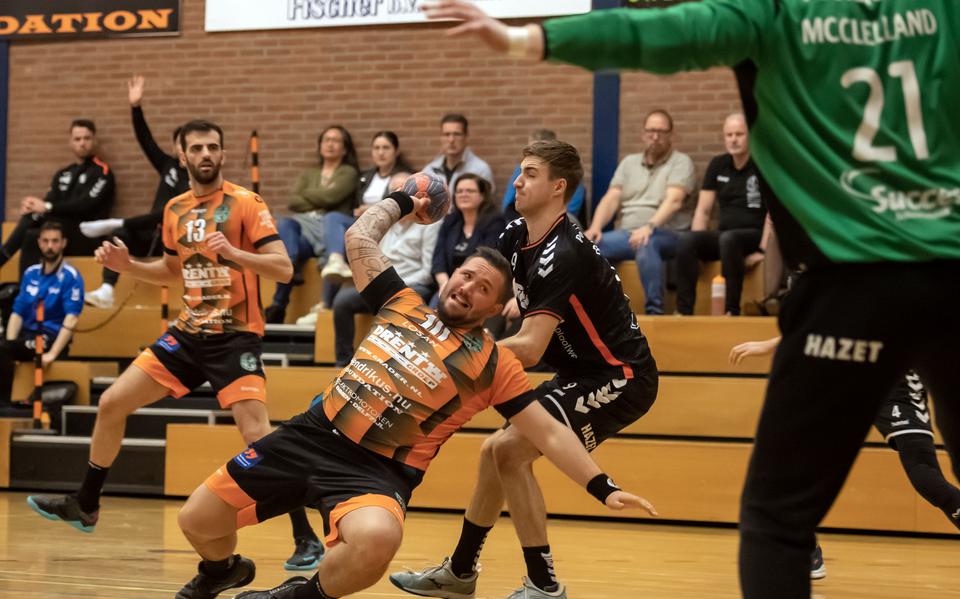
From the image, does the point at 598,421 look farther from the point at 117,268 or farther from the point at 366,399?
the point at 117,268

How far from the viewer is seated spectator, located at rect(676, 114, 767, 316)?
814cm

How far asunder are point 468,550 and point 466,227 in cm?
462

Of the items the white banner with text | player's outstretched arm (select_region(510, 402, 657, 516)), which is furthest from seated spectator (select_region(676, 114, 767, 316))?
player's outstretched arm (select_region(510, 402, 657, 516))

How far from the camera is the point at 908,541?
21.6 feet

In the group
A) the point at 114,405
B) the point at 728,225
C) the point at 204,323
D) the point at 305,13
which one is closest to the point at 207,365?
the point at 204,323

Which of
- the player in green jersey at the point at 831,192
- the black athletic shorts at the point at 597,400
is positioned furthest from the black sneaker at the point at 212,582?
the player in green jersey at the point at 831,192

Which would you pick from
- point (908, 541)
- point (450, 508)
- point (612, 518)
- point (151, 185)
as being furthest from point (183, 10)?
point (908, 541)

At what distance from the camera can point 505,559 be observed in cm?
549

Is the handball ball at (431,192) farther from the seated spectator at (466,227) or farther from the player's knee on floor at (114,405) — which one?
the seated spectator at (466,227)

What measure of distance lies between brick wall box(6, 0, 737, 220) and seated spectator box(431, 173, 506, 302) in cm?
166

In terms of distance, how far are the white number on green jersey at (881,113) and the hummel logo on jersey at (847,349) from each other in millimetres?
335

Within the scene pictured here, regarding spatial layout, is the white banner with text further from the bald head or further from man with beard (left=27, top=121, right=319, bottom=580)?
man with beard (left=27, top=121, right=319, bottom=580)

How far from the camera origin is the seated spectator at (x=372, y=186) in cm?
927

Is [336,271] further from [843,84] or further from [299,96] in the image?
[843,84]
